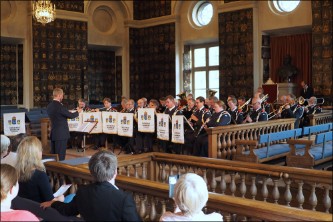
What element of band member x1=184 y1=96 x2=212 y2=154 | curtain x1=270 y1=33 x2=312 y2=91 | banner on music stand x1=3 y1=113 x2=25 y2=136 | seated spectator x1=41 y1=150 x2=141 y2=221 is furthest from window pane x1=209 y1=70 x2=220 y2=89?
seated spectator x1=41 y1=150 x2=141 y2=221

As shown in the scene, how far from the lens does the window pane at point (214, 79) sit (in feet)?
77.0

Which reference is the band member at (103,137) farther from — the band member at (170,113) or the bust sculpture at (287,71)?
the bust sculpture at (287,71)

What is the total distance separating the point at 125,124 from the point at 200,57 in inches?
517

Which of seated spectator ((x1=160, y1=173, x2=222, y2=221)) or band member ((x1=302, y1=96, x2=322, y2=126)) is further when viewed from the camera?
band member ((x1=302, y1=96, x2=322, y2=126))

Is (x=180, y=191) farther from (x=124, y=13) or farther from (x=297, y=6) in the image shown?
(x=124, y=13)

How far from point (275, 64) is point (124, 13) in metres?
9.90

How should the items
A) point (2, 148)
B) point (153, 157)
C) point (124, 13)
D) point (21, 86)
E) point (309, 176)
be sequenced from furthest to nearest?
point (124, 13) < point (21, 86) < point (153, 157) < point (2, 148) < point (309, 176)

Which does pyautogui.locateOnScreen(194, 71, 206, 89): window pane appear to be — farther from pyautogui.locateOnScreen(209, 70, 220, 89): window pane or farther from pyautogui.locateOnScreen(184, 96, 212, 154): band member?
pyautogui.locateOnScreen(184, 96, 212, 154): band member

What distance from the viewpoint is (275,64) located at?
20.5 metres

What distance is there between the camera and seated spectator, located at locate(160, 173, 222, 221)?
2.75 meters

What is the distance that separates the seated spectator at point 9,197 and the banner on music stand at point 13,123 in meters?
8.74

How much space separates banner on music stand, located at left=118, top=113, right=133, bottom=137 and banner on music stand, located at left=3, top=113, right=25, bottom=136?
269 cm

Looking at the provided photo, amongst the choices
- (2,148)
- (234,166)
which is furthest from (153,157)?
(2,148)

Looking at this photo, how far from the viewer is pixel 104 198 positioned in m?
3.23
